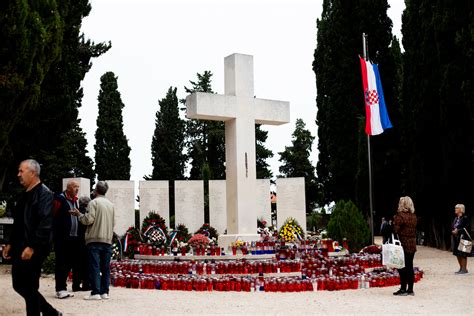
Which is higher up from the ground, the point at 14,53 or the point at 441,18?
the point at 441,18

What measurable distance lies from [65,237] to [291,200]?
1248 centimetres

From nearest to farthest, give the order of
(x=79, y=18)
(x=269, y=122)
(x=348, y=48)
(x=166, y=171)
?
(x=269, y=122) → (x=79, y=18) → (x=348, y=48) → (x=166, y=171)

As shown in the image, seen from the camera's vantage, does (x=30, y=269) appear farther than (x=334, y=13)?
No

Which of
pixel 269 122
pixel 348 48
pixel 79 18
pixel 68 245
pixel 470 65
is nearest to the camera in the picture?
pixel 68 245

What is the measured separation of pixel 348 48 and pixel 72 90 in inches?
620

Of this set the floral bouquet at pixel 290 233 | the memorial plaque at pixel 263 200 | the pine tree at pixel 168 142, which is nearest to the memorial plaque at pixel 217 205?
the memorial plaque at pixel 263 200

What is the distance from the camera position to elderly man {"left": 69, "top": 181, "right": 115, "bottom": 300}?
812 centimetres

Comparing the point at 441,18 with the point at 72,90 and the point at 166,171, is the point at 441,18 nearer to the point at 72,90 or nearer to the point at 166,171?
the point at 72,90

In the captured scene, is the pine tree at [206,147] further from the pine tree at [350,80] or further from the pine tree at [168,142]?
the pine tree at [350,80]

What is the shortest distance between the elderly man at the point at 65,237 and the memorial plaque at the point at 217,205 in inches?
465

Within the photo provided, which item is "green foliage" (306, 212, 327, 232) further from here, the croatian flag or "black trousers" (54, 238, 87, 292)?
"black trousers" (54, 238, 87, 292)

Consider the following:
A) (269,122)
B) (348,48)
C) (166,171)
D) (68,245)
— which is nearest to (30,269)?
(68,245)

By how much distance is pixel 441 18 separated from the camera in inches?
723

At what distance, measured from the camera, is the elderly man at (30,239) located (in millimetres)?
5637
